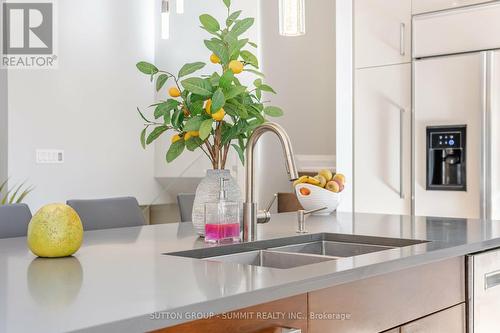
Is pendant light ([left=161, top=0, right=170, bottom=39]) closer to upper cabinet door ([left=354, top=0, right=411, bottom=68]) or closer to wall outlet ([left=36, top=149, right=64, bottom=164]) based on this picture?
wall outlet ([left=36, top=149, right=64, bottom=164])

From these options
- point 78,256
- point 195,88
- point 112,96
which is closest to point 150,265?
point 78,256

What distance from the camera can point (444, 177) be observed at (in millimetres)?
3549

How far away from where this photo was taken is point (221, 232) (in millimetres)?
1704

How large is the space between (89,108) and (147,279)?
4032mm

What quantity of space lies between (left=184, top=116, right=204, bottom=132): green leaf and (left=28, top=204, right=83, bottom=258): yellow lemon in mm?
444

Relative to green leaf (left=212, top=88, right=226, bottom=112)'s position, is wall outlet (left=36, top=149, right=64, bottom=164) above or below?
below

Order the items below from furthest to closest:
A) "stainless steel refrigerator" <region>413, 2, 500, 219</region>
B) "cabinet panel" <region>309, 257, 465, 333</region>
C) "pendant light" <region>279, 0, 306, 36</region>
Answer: "stainless steel refrigerator" <region>413, 2, 500, 219</region>, "pendant light" <region>279, 0, 306, 36</region>, "cabinet panel" <region>309, 257, 465, 333</region>

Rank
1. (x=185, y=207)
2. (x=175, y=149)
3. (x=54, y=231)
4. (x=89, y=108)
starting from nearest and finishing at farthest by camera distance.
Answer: (x=54, y=231), (x=175, y=149), (x=185, y=207), (x=89, y=108)

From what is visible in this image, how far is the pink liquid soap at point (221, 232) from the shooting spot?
1.70 meters

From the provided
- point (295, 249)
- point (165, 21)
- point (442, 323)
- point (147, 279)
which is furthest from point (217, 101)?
point (165, 21)

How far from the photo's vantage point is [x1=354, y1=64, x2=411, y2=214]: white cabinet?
3760 mm

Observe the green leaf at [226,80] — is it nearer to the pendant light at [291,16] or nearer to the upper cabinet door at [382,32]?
the pendant light at [291,16]

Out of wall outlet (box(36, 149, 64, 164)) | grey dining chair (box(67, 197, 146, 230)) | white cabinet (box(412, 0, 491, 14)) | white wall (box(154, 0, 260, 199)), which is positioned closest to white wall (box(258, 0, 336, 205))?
white wall (box(154, 0, 260, 199))

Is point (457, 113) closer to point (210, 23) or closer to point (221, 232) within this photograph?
point (210, 23)
